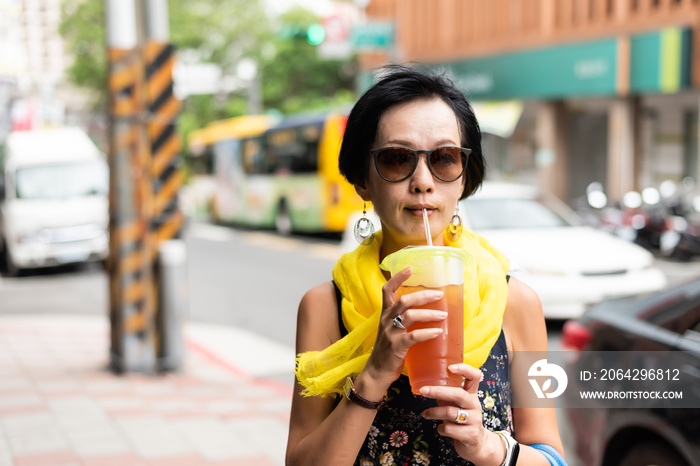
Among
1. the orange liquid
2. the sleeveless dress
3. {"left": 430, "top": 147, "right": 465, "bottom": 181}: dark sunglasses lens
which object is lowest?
the sleeveless dress

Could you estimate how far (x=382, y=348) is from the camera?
1.50 metres

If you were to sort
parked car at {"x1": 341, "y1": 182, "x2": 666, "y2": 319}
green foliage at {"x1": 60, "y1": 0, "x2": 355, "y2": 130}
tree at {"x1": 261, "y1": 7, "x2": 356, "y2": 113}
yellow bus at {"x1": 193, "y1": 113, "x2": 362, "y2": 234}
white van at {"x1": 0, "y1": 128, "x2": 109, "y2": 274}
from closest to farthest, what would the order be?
parked car at {"x1": 341, "y1": 182, "x2": 666, "y2": 319}
white van at {"x1": 0, "y1": 128, "x2": 109, "y2": 274}
yellow bus at {"x1": 193, "y1": 113, "x2": 362, "y2": 234}
green foliage at {"x1": 60, "y1": 0, "x2": 355, "y2": 130}
tree at {"x1": 261, "y1": 7, "x2": 356, "y2": 113}

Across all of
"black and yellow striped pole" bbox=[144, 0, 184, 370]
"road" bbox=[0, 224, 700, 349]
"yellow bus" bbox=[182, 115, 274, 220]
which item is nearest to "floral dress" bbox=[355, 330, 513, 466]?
"black and yellow striped pole" bbox=[144, 0, 184, 370]

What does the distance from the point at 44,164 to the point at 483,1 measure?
672 inches

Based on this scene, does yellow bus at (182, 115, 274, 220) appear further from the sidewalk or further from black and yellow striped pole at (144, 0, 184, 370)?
black and yellow striped pole at (144, 0, 184, 370)

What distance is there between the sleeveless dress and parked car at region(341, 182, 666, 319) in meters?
5.68

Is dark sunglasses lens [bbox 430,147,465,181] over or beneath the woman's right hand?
over

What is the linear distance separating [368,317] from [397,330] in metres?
0.27

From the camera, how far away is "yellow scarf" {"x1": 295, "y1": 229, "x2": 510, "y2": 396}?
166 cm

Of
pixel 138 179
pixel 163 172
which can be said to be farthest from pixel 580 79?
pixel 138 179

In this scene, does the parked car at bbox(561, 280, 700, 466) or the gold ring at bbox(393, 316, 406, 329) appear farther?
the parked car at bbox(561, 280, 700, 466)

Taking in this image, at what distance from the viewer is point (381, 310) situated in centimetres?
162

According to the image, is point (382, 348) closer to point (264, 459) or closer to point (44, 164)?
point (264, 459)

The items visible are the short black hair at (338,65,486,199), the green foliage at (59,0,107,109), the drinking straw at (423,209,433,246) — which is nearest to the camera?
the drinking straw at (423,209,433,246)
